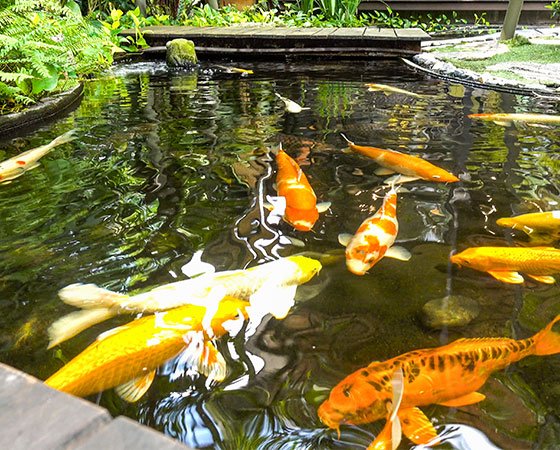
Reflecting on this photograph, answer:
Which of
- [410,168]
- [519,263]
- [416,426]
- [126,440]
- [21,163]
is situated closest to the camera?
[126,440]

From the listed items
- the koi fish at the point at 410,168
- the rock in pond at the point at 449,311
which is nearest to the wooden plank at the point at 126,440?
the rock in pond at the point at 449,311

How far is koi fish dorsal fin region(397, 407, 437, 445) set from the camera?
51.0 inches

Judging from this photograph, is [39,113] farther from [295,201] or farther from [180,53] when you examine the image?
[180,53]

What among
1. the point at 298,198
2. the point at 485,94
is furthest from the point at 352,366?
the point at 485,94

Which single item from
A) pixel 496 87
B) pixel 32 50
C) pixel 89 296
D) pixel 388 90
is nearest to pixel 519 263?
pixel 89 296

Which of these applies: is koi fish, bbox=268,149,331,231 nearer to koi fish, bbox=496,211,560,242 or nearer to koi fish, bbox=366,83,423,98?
koi fish, bbox=496,211,560,242

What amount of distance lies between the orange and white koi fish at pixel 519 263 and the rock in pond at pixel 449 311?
0.20 metres

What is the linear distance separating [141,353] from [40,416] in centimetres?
75

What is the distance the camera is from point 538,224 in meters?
2.35

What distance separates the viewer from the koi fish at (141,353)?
141cm

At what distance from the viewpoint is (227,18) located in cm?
1075

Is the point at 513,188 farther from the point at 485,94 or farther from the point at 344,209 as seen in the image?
the point at 485,94

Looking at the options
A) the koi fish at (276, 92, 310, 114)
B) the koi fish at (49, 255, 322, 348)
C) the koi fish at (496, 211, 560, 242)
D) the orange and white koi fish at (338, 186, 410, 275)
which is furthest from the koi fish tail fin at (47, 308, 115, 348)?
the koi fish at (276, 92, 310, 114)

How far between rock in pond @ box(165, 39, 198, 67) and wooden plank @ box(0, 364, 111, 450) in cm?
729
